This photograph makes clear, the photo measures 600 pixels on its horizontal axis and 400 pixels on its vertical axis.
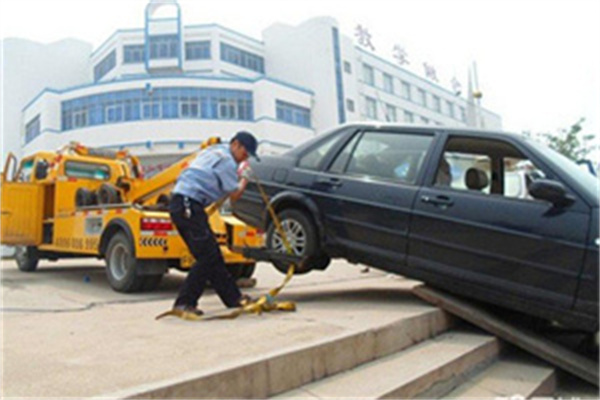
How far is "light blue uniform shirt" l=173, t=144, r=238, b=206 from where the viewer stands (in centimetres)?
437

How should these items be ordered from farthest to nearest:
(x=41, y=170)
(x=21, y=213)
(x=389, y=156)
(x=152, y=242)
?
(x=41, y=170)
(x=21, y=213)
(x=152, y=242)
(x=389, y=156)

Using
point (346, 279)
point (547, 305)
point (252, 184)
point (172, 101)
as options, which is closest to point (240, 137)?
point (252, 184)

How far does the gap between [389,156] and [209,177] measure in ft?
5.35

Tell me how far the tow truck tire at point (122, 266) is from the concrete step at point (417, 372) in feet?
12.7

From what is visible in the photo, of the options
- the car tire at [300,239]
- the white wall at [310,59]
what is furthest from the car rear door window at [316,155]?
the white wall at [310,59]

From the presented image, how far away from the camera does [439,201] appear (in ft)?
13.7

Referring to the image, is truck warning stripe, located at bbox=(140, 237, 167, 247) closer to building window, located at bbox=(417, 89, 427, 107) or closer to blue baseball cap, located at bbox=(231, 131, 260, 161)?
blue baseball cap, located at bbox=(231, 131, 260, 161)

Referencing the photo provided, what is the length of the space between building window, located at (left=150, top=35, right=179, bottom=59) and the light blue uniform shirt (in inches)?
Result: 1441

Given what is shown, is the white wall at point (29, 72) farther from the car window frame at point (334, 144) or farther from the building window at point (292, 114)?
the car window frame at point (334, 144)

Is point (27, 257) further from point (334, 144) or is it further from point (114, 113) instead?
point (114, 113)

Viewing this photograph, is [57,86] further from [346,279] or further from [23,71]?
[346,279]

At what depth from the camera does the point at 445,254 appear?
13.5ft

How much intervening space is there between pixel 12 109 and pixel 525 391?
47698 millimetres

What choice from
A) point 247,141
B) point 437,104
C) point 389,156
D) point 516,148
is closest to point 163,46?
point 437,104
